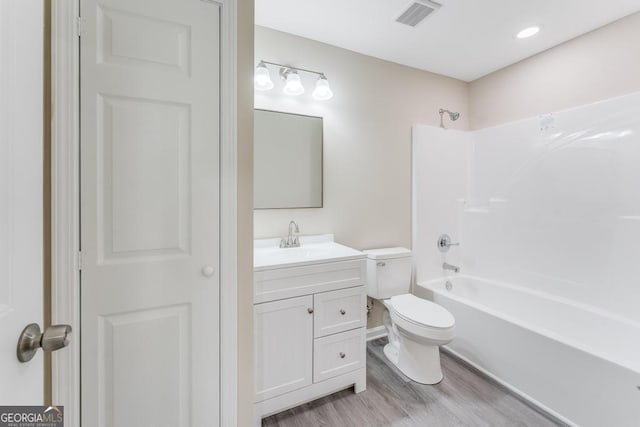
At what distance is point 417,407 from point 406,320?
0.49m

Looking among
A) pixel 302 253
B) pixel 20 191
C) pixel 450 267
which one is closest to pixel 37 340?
pixel 20 191

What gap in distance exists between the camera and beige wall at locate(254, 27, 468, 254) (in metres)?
1.99

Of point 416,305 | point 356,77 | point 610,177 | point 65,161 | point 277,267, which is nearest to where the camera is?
point 65,161

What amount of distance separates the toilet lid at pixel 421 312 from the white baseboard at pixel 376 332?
0.49 metres

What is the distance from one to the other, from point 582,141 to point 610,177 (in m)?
0.32

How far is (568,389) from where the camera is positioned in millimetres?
1523

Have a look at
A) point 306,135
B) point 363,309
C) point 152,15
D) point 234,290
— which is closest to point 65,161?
point 152,15

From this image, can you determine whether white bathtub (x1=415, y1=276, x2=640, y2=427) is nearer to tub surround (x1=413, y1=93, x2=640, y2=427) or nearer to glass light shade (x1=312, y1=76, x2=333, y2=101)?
tub surround (x1=413, y1=93, x2=640, y2=427)

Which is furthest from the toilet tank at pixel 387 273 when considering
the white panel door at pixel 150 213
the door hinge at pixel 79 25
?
the door hinge at pixel 79 25

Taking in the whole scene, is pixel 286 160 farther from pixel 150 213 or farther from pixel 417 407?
pixel 417 407

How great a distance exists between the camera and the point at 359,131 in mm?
2285

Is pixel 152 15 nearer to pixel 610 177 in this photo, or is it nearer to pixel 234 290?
pixel 234 290

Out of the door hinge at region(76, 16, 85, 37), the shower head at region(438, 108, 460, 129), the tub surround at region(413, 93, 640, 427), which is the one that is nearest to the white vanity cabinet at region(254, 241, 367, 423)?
the tub surround at region(413, 93, 640, 427)

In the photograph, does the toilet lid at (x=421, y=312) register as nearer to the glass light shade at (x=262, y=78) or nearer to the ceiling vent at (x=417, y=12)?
the glass light shade at (x=262, y=78)
